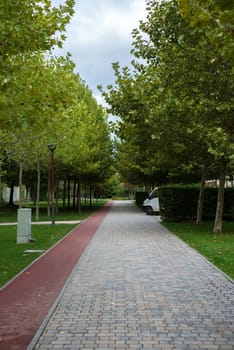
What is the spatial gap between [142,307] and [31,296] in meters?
1.95

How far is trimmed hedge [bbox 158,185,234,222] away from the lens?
2472cm

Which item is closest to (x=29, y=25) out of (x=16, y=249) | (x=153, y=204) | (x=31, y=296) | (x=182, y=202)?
(x=31, y=296)

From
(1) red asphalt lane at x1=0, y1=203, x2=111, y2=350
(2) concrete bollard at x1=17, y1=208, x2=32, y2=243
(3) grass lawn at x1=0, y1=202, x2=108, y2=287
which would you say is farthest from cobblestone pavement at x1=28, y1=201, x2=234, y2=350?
(2) concrete bollard at x1=17, y1=208, x2=32, y2=243

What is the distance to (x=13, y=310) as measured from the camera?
6547mm

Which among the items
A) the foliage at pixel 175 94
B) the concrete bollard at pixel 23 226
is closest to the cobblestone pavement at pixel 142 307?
the concrete bollard at pixel 23 226

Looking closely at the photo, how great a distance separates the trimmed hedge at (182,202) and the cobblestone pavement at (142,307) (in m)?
12.9

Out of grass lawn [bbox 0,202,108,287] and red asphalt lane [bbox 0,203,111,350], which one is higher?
red asphalt lane [bbox 0,203,111,350]

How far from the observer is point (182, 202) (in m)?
25.0

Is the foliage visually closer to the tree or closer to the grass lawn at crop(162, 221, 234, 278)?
the grass lawn at crop(162, 221, 234, 278)

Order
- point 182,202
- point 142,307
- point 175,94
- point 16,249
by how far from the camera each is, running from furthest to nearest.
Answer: point 182,202, point 175,94, point 16,249, point 142,307

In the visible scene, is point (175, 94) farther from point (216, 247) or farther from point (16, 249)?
point (16, 249)

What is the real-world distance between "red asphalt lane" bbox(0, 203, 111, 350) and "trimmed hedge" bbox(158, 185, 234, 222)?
12.5m

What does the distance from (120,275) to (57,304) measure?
2656mm

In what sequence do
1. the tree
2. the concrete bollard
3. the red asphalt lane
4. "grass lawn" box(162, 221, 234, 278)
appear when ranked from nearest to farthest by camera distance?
the red asphalt lane
the tree
"grass lawn" box(162, 221, 234, 278)
the concrete bollard
